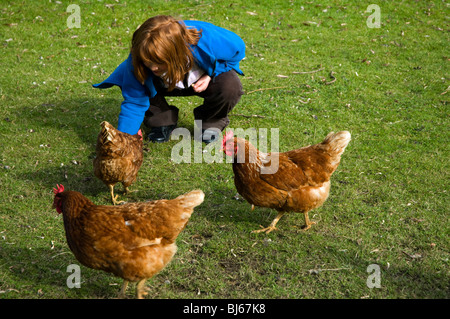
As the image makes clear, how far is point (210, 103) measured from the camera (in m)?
5.02

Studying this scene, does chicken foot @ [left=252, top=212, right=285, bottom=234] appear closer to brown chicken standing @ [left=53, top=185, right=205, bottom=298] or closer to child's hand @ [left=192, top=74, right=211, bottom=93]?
brown chicken standing @ [left=53, top=185, right=205, bottom=298]

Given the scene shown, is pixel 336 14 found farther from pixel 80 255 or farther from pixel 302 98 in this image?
pixel 80 255

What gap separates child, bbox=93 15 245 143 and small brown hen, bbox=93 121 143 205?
274 millimetres

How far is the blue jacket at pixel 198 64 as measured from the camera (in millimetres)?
4148

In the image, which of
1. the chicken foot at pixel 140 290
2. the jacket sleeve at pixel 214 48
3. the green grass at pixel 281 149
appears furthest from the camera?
the jacket sleeve at pixel 214 48

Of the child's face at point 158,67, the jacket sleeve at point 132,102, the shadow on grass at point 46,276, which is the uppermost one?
the child's face at point 158,67

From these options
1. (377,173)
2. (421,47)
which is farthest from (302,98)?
(421,47)

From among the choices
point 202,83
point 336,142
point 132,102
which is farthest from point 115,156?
point 336,142

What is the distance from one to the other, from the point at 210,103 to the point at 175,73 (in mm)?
1268

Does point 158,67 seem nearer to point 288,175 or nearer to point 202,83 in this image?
point 202,83

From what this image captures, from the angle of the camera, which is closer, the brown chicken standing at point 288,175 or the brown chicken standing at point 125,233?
the brown chicken standing at point 125,233

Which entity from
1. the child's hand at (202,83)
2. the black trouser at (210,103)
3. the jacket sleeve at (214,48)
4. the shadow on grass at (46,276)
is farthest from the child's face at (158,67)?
the shadow on grass at (46,276)

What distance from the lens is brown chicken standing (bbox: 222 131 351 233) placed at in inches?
142

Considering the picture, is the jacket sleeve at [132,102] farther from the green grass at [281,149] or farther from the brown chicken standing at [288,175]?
the brown chicken standing at [288,175]
